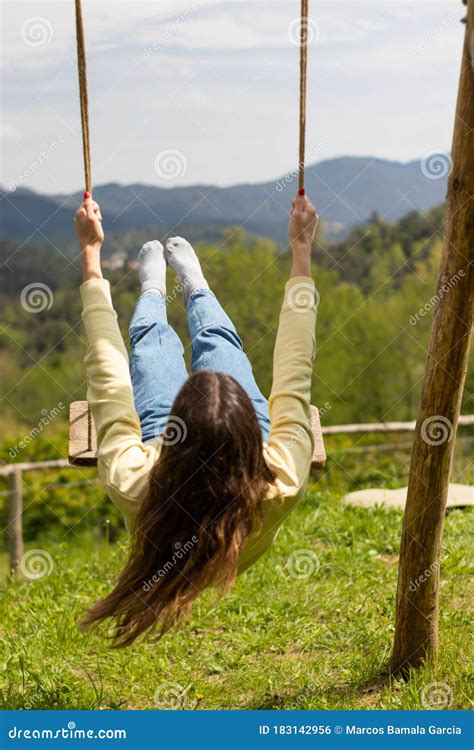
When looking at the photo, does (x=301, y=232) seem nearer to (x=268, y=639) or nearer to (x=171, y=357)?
(x=171, y=357)

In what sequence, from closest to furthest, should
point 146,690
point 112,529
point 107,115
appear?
point 146,690
point 112,529
point 107,115

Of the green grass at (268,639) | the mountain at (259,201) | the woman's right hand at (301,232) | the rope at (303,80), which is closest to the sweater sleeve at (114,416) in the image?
the woman's right hand at (301,232)

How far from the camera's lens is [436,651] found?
10.2 ft

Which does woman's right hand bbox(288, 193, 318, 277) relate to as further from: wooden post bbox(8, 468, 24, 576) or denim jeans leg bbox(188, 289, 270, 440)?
wooden post bbox(8, 468, 24, 576)

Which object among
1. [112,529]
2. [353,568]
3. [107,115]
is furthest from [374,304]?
[353,568]

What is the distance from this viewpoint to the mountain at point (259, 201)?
138 feet

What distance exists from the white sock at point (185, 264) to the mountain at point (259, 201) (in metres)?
36.3

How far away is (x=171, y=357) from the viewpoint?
245cm

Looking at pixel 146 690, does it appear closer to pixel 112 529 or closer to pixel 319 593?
pixel 319 593

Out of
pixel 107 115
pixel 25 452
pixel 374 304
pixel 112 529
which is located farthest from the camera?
pixel 107 115

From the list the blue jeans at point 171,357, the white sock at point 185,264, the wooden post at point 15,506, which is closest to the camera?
the blue jeans at point 171,357

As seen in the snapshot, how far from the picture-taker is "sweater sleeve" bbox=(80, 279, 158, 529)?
2045 millimetres

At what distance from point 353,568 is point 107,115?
39496 mm

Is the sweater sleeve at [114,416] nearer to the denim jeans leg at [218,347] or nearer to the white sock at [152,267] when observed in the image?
the denim jeans leg at [218,347]
